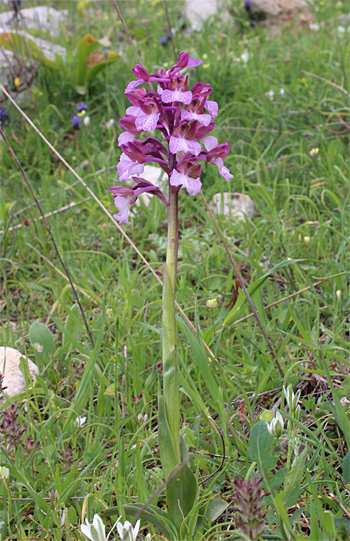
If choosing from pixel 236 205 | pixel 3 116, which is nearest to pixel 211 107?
pixel 236 205

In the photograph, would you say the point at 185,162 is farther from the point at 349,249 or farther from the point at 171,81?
the point at 349,249

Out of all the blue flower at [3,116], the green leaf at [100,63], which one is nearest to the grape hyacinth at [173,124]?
the blue flower at [3,116]

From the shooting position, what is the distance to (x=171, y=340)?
1.10 meters

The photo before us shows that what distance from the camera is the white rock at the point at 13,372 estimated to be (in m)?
1.71

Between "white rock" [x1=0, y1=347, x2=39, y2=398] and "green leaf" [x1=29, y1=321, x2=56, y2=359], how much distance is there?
2.6 inches

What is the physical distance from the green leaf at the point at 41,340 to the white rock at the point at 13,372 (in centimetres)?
6

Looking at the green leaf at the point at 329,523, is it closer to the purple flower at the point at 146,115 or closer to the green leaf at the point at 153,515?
the green leaf at the point at 153,515

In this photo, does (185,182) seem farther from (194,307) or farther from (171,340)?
(194,307)

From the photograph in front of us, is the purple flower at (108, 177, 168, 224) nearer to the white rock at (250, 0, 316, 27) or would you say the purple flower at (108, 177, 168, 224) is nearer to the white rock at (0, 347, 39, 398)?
the white rock at (0, 347, 39, 398)

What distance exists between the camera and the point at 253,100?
354cm

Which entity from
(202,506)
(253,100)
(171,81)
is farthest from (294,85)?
(202,506)

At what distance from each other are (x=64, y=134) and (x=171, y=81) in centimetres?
282

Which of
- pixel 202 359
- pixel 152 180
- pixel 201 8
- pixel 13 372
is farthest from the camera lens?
pixel 201 8

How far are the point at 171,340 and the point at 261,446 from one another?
1.09 feet
